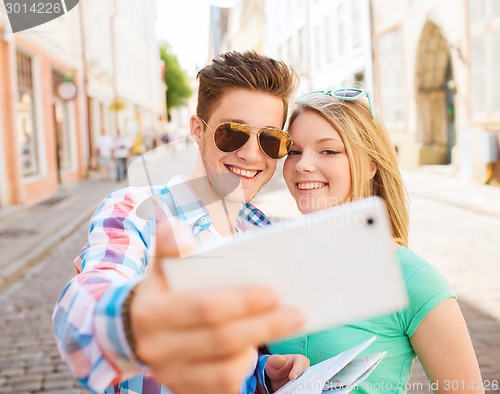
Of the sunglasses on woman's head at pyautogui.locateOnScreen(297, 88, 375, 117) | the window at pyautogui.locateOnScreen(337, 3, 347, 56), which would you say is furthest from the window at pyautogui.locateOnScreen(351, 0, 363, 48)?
the sunglasses on woman's head at pyautogui.locateOnScreen(297, 88, 375, 117)

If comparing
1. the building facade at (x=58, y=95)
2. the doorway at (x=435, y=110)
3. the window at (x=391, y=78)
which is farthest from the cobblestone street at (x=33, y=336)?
the window at (x=391, y=78)

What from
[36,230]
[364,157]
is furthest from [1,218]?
[364,157]

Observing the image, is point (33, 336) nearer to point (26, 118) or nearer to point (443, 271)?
point (443, 271)

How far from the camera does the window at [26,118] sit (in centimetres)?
1299

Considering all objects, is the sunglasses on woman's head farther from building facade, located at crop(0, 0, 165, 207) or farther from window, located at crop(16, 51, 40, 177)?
window, located at crop(16, 51, 40, 177)

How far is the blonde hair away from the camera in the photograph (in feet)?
5.38

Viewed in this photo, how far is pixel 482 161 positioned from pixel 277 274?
1215 centimetres

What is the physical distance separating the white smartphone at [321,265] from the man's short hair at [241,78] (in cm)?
92

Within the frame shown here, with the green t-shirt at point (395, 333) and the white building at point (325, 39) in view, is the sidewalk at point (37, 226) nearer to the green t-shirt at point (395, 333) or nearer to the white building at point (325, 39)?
the green t-shirt at point (395, 333)

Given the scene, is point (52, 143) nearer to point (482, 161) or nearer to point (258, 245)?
point (482, 161)

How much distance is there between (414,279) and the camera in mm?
1511

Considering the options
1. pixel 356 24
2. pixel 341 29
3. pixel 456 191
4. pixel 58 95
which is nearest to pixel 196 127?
pixel 456 191

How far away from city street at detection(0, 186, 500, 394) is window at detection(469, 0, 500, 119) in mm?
3818

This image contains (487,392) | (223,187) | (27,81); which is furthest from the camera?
(27,81)
